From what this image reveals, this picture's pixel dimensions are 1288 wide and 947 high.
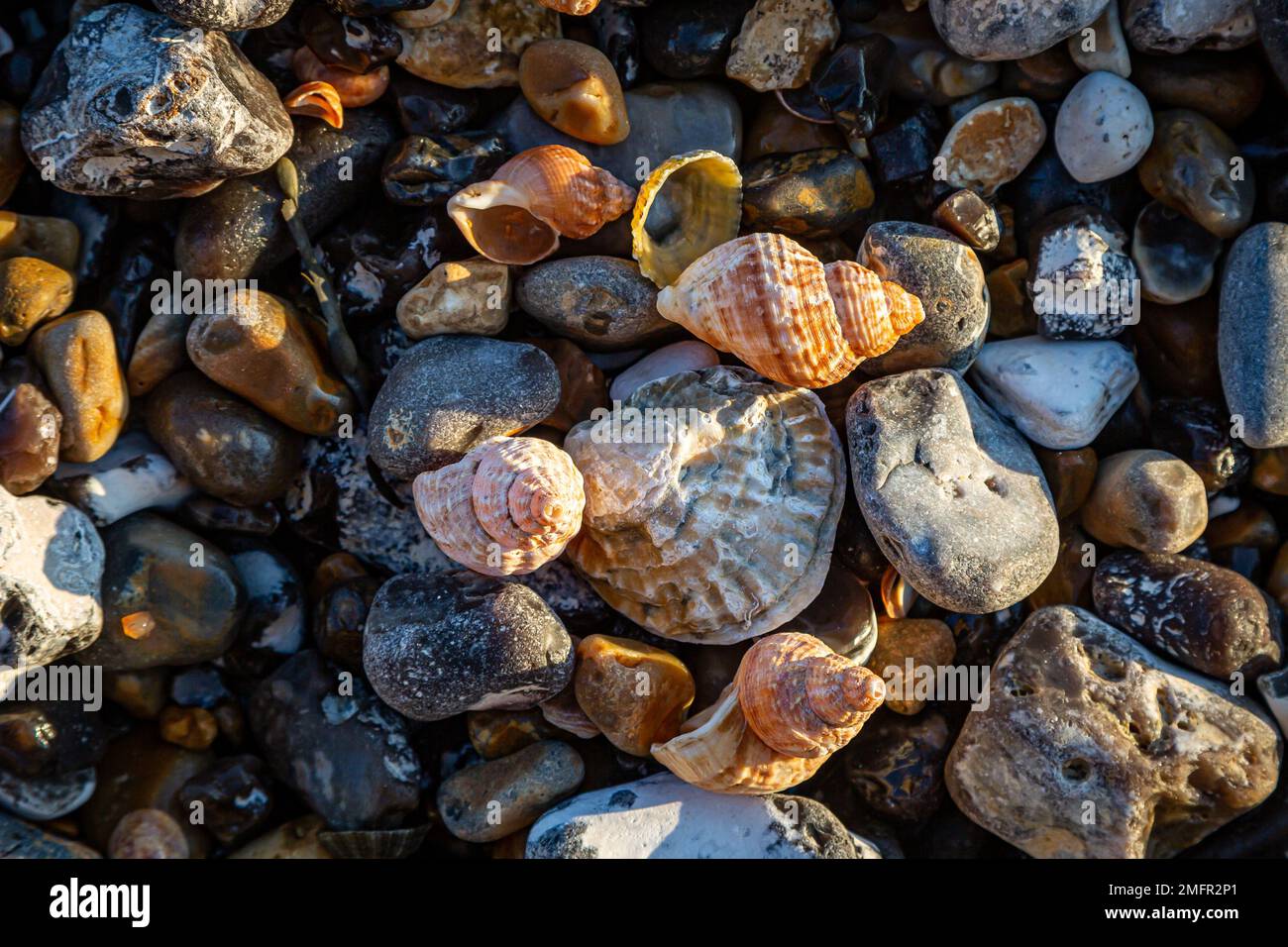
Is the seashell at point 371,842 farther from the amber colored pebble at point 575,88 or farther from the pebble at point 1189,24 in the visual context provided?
the pebble at point 1189,24

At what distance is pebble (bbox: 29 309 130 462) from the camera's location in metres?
3.66

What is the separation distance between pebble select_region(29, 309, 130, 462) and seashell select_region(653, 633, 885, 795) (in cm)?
245

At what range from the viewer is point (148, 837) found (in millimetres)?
3705

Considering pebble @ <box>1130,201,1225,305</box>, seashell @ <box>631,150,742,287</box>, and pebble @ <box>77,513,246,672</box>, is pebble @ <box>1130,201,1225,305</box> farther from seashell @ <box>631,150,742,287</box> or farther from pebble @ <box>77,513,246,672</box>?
pebble @ <box>77,513,246,672</box>

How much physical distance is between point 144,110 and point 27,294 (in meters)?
0.86

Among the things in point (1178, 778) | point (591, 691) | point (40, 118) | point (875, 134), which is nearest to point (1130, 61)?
point (875, 134)

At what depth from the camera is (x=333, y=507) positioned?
13.5 ft

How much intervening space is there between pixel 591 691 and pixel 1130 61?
131 inches

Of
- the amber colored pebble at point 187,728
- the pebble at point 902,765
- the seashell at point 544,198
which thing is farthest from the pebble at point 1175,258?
the amber colored pebble at point 187,728

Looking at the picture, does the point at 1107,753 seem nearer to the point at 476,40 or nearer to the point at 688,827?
the point at 688,827

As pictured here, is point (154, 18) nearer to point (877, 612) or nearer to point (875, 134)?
point (875, 134)

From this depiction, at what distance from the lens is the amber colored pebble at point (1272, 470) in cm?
398

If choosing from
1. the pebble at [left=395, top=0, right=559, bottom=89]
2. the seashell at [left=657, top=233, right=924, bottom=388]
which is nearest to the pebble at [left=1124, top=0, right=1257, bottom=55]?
the seashell at [left=657, top=233, right=924, bottom=388]

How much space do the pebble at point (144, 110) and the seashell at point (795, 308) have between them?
5.83 ft
